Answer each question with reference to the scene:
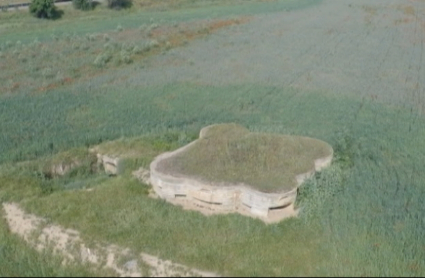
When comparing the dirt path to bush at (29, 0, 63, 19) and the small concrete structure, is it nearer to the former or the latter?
the small concrete structure

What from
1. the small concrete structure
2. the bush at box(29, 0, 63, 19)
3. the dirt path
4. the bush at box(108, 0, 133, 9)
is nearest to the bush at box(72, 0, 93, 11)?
the bush at box(108, 0, 133, 9)

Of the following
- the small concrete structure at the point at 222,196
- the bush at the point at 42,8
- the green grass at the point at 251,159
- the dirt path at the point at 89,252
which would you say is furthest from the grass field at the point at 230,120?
the bush at the point at 42,8

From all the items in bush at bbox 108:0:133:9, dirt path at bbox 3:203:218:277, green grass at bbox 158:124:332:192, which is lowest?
dirt path at bbox 3:203:218:277

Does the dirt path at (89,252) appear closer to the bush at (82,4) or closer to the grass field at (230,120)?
the grass field at (230,120)

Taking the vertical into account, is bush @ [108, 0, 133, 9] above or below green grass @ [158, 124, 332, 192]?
above

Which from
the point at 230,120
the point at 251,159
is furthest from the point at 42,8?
the point at 251,159

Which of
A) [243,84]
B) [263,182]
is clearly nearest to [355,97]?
[243,84]
